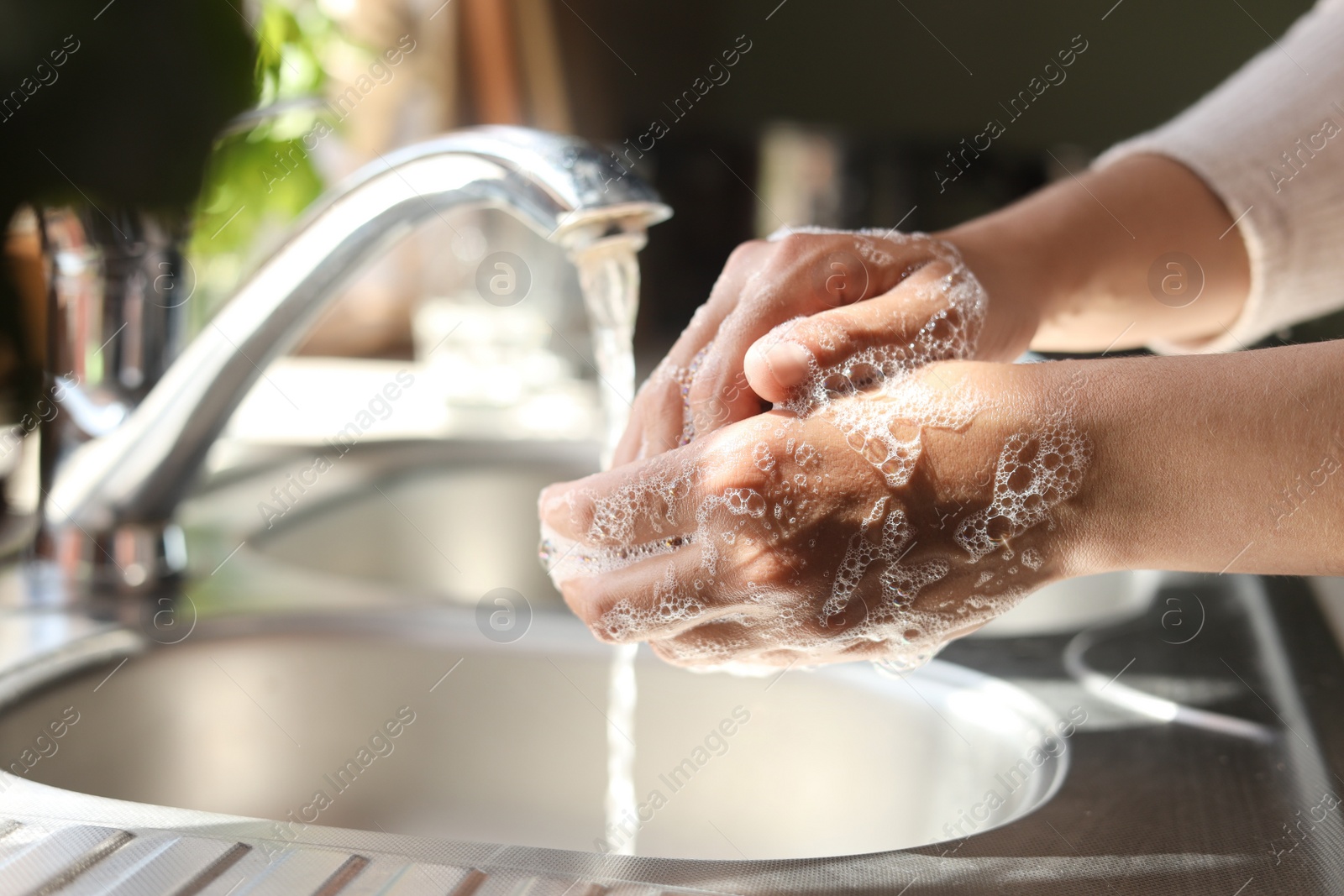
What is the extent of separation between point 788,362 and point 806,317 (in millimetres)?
53

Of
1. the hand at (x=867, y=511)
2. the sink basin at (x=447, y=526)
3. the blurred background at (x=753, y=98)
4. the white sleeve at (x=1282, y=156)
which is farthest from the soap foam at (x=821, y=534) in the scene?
the blurred background at (x=753, y=98)

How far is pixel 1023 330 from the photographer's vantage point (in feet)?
1.65

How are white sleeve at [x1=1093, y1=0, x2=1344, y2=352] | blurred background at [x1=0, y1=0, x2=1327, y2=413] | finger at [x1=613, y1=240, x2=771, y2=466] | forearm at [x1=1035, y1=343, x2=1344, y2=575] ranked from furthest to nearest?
blurred background at [x1=0, y1=0, x2=1327, y2=413], white sleeve at [x1=1093, y1=0, x2=1344, y2=352], finger at [x1=613, y1=240, x2=771, y2=466], forearm at [x1=1035, y1=343, x2=1344, y2=575]

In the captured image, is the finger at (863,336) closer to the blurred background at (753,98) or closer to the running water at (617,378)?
the running water at (617,378)

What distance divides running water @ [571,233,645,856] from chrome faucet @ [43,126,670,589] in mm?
41

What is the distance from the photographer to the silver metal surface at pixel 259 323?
516 millimetres

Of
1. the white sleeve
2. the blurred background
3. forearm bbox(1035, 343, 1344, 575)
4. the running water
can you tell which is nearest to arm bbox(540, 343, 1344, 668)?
forearm bbox(1035, 343, 1344, 575)

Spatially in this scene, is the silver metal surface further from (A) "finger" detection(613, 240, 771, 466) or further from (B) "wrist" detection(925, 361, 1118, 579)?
(B) "wrist" detection(925, 361, 1118, 579)

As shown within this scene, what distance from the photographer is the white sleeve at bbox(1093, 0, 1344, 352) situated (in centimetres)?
56

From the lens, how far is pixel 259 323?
1.86ft

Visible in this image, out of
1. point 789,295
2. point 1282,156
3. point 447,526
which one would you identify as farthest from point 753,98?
point 789,295

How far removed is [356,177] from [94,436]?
0.20 m

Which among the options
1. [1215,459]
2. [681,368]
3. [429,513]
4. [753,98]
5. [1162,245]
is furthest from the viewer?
[753,98]

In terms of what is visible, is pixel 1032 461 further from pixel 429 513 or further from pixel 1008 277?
pixel 429 513
